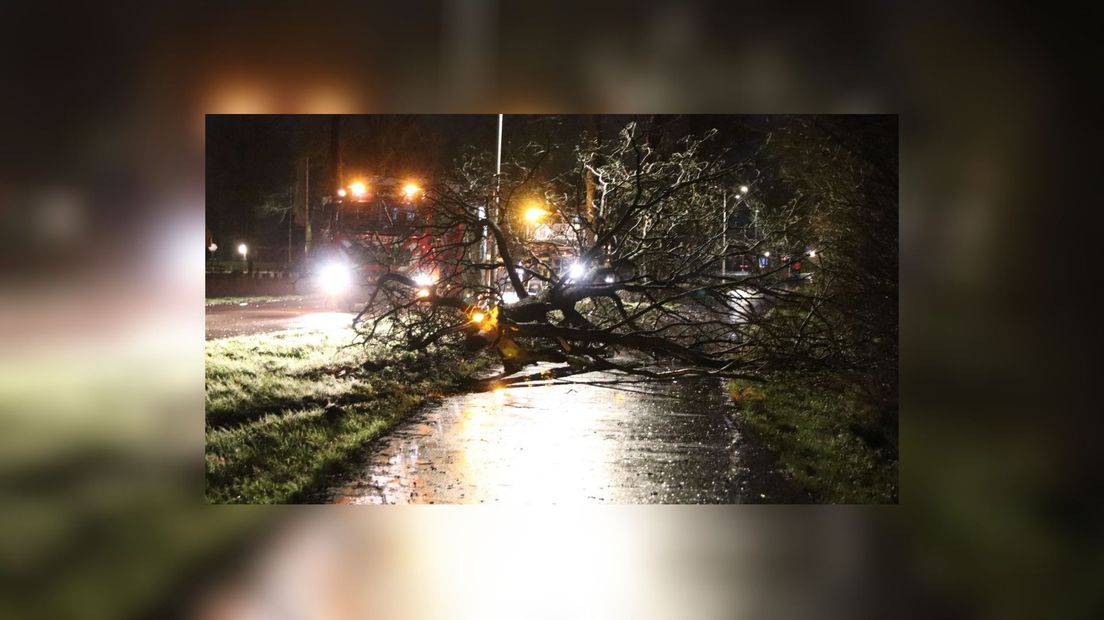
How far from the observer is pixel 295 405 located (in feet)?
11.5

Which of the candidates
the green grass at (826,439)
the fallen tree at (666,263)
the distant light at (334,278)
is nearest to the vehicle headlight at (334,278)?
the distant light at (334,278)

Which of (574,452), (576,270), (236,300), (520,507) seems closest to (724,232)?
(576,270)

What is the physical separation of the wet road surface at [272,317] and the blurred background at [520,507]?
0.35ft

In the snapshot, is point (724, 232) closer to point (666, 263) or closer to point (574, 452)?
point (666, 263)

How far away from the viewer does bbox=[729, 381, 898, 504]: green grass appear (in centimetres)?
354

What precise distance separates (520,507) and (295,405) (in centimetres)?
119

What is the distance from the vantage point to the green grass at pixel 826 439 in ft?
11.6

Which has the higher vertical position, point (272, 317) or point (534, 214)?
point (534, 214)

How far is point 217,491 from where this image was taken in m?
3.46

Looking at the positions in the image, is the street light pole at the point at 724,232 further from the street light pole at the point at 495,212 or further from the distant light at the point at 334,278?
the distant light at the point at 334,278

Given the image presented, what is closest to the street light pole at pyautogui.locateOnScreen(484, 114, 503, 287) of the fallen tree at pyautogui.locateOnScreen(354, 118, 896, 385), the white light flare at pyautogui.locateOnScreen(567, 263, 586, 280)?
the fallen tree at pyautogui.locateOnScreen(354, 118, 896, 385)
